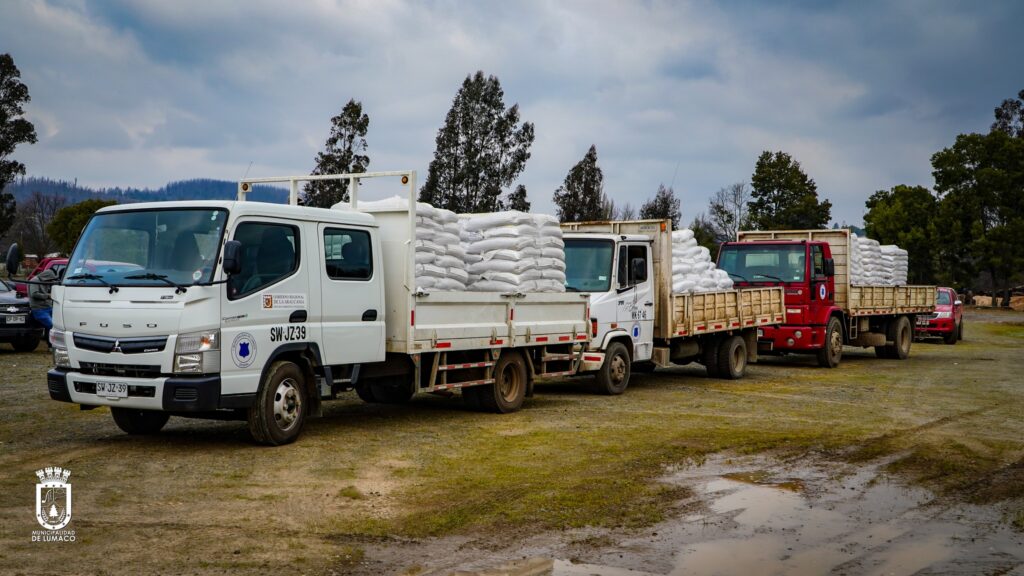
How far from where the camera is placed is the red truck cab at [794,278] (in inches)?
806

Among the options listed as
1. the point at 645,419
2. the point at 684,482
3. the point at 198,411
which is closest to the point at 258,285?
the point at 198,411

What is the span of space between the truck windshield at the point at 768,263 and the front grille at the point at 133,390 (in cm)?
1396

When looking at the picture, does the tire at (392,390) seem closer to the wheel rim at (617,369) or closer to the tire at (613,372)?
the tire at (613,372)

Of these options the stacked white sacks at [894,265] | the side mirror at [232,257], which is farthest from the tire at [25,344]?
the stacked white sacks at [894,265]

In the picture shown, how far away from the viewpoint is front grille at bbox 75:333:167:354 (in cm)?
880

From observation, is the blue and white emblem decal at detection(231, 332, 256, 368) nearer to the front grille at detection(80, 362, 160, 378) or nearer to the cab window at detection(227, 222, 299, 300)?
the cab window at detection(227, 222, 299, 300)

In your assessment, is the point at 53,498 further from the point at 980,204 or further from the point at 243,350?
the point at 980,204

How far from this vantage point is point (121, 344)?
8.91 meters

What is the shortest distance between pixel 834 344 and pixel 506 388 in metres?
10.7

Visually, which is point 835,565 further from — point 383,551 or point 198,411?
point 198,411

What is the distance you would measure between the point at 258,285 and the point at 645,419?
5.37 m

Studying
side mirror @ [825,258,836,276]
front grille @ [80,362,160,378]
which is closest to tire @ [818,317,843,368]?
side mirror @ [825,258,836,276]

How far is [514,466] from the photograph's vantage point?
361 inches

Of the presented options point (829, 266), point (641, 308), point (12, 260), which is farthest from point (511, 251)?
point (829, 266)
